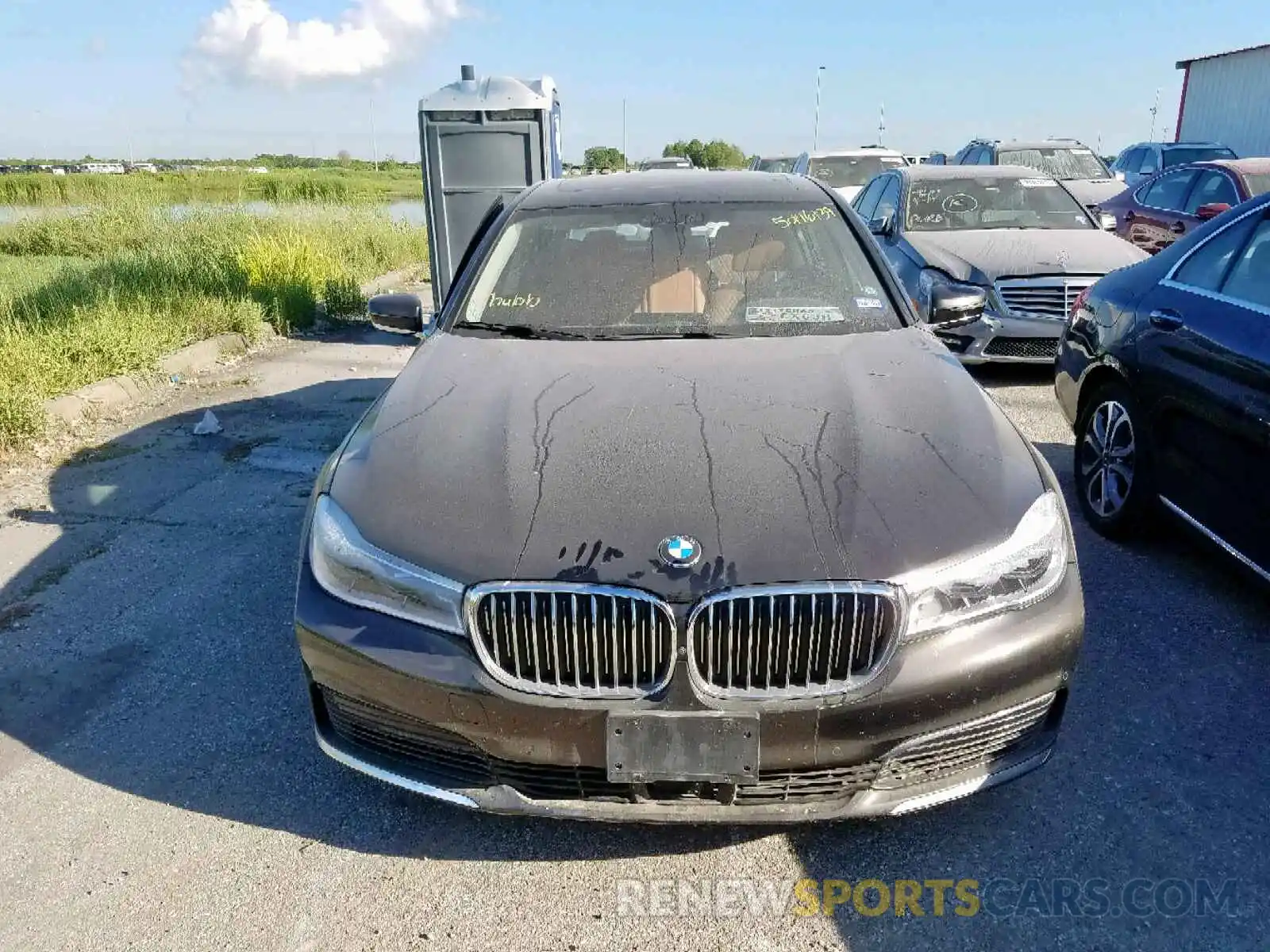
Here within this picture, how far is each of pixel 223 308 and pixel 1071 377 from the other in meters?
7.23

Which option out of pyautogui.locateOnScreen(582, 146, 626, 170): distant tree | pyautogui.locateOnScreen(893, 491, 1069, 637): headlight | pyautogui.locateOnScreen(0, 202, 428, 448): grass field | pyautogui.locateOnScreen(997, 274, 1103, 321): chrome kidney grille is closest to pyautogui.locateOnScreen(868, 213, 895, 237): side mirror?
pyautogui.locateOnScreen(997, 274, 1103, 321): chrome kidney grille

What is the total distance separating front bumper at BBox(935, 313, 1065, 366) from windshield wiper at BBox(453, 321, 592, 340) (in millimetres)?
4131

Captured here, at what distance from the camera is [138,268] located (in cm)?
977

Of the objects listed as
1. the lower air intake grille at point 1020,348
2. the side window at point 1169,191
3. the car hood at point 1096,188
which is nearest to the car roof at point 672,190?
the lower air intake grille at point 1020,348

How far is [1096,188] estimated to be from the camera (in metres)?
14.1

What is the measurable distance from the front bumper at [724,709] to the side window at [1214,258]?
7.16ft

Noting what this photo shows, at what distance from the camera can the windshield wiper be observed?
11.1ft

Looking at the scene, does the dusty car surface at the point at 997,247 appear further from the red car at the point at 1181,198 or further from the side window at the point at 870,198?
the red car at the point at 1181,198

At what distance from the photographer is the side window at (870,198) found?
9461mm

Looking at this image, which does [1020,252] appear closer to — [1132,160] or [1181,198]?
[1181,198]

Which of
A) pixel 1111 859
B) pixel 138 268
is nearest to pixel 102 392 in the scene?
pixel 138 268

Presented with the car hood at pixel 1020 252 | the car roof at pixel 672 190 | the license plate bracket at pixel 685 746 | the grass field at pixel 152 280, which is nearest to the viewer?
the license plate bracket at pixel 685 746

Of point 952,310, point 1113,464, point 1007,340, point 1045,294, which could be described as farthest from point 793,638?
point 1045,294

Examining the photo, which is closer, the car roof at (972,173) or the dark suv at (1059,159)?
the car roof at (972,173)
